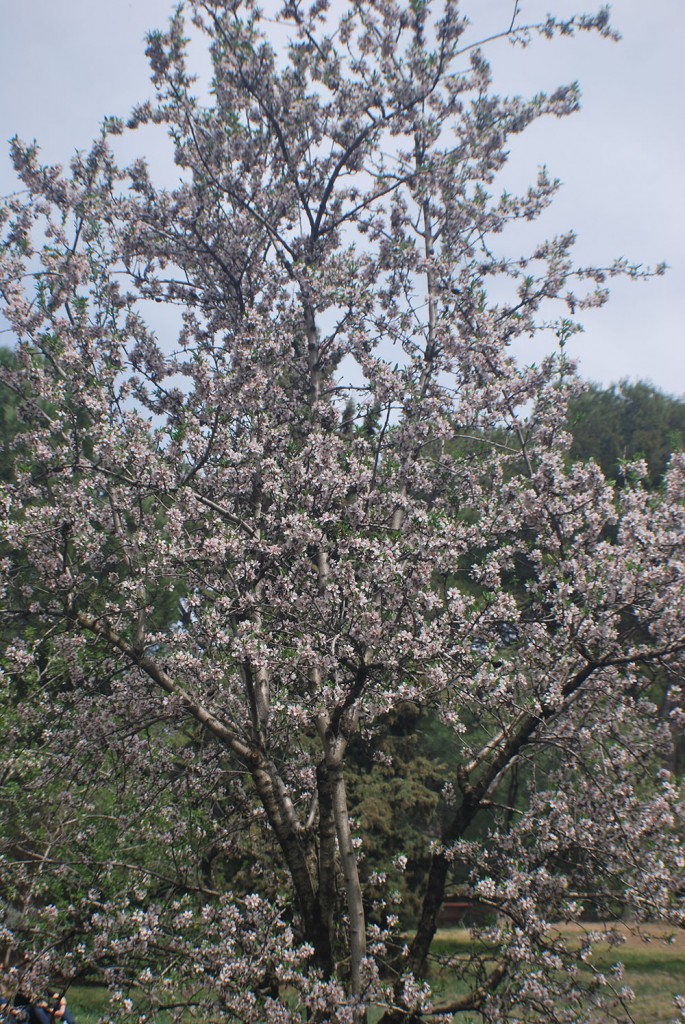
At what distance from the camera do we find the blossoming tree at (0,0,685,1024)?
598 cm

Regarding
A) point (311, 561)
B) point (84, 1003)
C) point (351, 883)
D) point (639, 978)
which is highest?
point (311, 561)

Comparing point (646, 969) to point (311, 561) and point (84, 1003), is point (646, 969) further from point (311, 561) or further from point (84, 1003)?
point (311, 561)

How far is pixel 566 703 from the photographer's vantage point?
20.7 ft

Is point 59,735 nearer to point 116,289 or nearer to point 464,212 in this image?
point 116,289

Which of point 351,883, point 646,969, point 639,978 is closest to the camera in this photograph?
point 351,883

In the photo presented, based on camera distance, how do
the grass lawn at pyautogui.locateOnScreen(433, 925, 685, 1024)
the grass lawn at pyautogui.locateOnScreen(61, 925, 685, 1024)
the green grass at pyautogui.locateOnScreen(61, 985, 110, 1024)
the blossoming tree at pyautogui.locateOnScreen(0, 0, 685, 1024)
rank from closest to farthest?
the blossoming tree at pyautogui.locateOnScreen(0, 0, 685, 1024), the grass lawn at pyautogui.locateOnScreen(61, 925, 685, 1024), the grass lawn at pyautogui.locateOnScreen(433, 925, 685, 1024), the green grass at pyautogui.locateOnScreen(61, 985, 110, 1024)

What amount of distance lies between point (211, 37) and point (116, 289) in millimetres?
2957

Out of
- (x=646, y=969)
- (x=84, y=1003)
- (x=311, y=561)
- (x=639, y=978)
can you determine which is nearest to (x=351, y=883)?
(x=311, y=561)

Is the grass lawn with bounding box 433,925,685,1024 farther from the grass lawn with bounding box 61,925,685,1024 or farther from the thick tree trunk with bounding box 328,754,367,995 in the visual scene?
the thick tree trunk with bounding box 328,754,367,995

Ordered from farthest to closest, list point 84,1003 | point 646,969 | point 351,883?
point 646,969 < point 84,1003 < point 351,883

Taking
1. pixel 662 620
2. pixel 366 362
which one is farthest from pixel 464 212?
pixel 662 620

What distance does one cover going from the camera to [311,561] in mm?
7355

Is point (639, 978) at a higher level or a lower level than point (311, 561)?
lower

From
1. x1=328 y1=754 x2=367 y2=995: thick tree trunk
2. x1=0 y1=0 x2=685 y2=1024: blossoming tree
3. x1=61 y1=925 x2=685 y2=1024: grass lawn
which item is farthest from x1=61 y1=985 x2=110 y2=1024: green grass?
x1=328 y1=754 x2=367 y2=995: thick tree trunk
